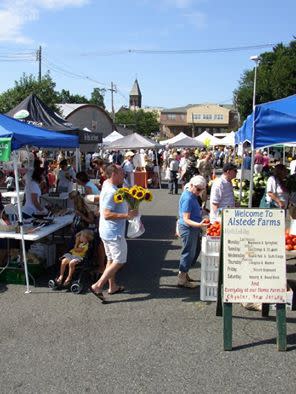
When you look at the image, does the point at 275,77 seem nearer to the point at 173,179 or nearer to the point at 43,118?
the point at 173,179

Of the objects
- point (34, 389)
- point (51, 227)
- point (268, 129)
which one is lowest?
point (34, 389)

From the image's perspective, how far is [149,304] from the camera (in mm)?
6016

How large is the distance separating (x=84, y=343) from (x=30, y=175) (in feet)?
15.5

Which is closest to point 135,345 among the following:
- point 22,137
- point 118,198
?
point 118,198

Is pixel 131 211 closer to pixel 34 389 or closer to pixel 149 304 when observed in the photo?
pixel 149 304

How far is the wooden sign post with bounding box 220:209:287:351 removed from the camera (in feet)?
15.5

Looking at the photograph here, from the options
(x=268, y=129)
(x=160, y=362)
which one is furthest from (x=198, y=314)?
(x=268, y=129)

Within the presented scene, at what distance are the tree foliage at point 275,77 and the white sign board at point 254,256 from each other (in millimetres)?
46113

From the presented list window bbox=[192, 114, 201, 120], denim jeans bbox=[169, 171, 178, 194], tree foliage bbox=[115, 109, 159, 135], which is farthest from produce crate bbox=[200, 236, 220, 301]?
Answer: window bbox=[192, 114, 201, 120]

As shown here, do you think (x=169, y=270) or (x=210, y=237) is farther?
(x=169, y=270)

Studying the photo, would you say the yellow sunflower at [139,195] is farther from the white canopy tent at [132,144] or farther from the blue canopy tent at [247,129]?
the white canopy tent at [132,144]

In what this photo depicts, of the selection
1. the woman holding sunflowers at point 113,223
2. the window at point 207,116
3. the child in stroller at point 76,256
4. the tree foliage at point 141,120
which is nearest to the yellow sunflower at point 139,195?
the woman holding sunflowers at point 113,223

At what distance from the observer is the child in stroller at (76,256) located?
6.52 meters

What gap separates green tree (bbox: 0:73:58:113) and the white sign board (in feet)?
111
